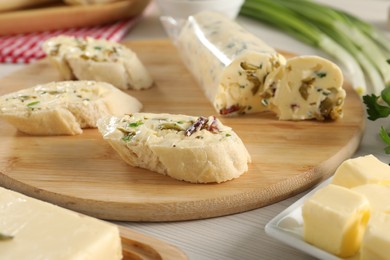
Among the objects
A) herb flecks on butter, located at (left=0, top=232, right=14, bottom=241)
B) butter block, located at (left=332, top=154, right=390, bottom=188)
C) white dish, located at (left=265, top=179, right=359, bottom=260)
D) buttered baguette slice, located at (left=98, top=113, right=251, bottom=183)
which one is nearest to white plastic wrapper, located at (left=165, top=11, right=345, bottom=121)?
buttered baguette slice, located at (left=98, top=113, right=251, bottom=183)

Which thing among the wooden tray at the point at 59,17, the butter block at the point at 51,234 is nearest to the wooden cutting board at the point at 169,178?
the butter block at the point at 51,234

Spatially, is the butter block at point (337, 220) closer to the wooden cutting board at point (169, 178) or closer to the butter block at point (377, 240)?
the butter block at point (377, 240)

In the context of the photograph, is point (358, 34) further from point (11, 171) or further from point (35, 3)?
point (11, 171)

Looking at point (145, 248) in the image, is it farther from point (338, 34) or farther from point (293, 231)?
point (338, 34)

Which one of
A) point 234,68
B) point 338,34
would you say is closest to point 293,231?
point 234,68

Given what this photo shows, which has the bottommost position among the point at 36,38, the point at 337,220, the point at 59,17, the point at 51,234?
the point at 36,38

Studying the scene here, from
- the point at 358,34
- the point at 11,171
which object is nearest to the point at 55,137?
the point at 11,171
